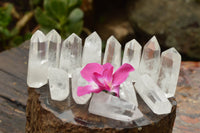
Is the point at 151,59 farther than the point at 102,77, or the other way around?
the point at 151,59

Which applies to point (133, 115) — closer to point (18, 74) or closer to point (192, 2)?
point (18, 74)

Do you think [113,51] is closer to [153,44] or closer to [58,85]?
[153,44]

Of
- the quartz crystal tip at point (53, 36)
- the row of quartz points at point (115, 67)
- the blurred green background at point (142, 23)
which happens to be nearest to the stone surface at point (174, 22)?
the blurred green background at point (142, 23)

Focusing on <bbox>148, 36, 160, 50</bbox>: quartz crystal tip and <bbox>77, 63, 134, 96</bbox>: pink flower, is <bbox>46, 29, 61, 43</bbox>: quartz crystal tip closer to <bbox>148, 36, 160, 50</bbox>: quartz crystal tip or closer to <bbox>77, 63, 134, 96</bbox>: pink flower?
<bbox>77, 63, 134, 96</bbox>: pink flower

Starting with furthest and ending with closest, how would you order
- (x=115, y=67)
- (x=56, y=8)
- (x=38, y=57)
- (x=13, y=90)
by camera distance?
1. (x=56, y=8)
2. (x=13, y=90)
3. (x=115, y=67)
4. (x=38, y=57)

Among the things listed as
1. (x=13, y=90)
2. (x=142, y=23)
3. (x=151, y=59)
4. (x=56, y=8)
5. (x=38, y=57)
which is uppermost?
(x=38, y=57)

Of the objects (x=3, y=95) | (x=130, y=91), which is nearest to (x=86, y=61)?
(x=130, y=91)

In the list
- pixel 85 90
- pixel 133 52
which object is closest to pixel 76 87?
pixel 85 90
